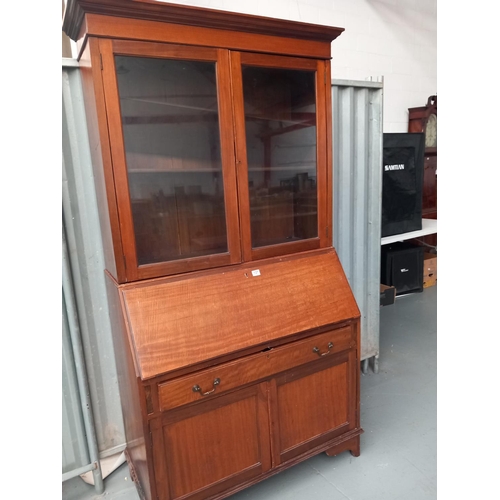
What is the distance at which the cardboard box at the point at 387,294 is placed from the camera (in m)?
3.32

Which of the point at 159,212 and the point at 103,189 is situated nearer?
the point at 103,189

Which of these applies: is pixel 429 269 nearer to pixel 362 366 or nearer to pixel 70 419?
pixel 362 366

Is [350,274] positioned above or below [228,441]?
above

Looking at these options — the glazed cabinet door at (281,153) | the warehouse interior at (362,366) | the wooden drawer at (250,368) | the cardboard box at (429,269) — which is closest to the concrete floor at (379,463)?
the warehouse interior at (362,366)

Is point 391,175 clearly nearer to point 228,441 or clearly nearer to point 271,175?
Answer: point 271,175

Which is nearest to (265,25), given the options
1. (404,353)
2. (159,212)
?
(159,212)

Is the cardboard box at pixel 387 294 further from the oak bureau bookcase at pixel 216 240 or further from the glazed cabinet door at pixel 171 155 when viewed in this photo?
the glazed cabinet door at pixel 171 155

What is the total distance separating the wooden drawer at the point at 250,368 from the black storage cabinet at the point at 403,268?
2229 mm

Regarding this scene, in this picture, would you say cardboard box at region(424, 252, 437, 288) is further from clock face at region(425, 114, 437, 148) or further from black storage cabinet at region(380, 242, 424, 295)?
clock face at region(425, 114, 437, 148)

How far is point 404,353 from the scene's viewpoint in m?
2.60

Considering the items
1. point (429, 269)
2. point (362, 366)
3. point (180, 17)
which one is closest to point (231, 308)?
point (180, 17)

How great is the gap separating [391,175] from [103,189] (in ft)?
8.60

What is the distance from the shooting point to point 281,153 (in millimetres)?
1575

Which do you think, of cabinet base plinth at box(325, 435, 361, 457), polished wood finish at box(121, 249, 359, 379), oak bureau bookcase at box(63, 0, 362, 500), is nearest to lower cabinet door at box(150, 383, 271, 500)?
oak bureau bookcase at box(63, 0, 362, 500)
